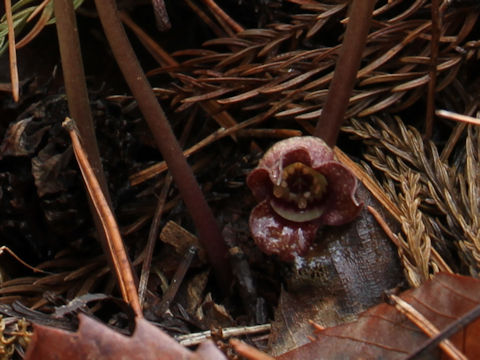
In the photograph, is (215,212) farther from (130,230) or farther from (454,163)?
(454,163)

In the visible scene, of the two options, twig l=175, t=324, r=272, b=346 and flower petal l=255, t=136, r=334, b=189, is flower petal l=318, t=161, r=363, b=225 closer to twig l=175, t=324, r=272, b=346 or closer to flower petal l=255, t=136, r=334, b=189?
flower petal l=255, t=136, r=334, b=189

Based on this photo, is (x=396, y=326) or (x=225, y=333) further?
(x=225, y=333)

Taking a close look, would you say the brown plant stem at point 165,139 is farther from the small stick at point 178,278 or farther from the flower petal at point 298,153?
the flower petal at point 298,153

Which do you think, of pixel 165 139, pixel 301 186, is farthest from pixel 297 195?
pixel 165 139

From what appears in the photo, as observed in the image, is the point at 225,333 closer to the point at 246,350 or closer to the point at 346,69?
the point at 246,350

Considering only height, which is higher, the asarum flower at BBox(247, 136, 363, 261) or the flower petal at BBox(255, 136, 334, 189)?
the flower petal at BBox(255, 136, 334, 189)

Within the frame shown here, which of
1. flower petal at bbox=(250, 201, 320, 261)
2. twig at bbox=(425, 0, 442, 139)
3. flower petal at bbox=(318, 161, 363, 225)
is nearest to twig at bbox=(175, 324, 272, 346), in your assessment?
flower petal at bbox=(250, 201, 320, 261)

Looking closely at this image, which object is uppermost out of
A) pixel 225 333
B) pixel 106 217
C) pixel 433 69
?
pixel 433 69
